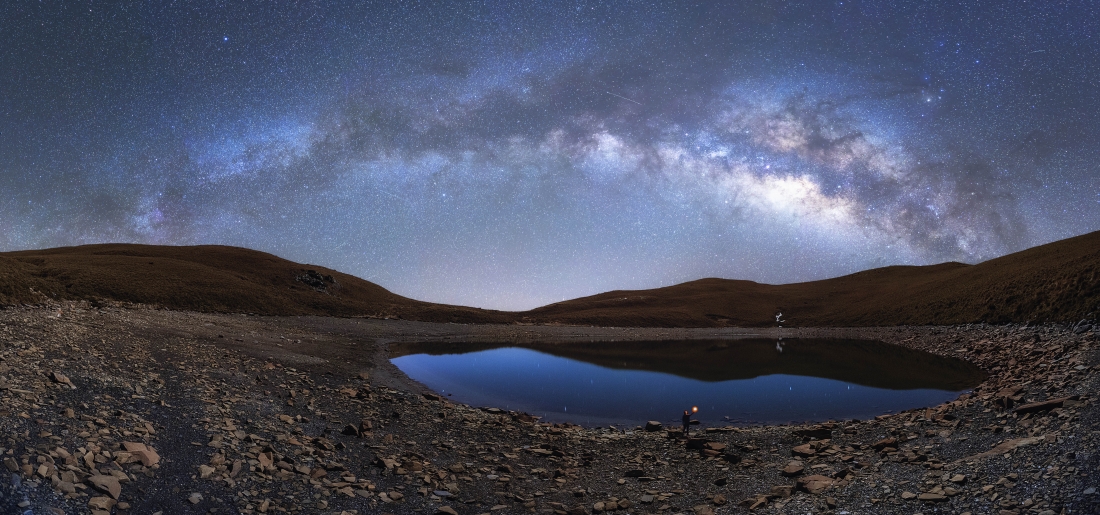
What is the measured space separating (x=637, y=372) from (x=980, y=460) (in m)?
25.6

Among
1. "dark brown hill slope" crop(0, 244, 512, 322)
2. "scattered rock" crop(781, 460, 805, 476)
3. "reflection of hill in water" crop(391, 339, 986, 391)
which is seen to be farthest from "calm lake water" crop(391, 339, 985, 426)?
"dark brown hill slope" crop(0, 244, 512, 322)

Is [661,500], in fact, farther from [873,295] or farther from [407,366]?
[873,295]

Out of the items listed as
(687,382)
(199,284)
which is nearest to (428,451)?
(687,382)

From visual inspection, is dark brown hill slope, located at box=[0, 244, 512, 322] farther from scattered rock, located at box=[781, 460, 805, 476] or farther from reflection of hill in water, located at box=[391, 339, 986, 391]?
scattered rock, located at box=[781, 460, 805, 476]

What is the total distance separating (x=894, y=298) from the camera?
96000 mm

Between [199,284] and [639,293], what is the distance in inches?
4452

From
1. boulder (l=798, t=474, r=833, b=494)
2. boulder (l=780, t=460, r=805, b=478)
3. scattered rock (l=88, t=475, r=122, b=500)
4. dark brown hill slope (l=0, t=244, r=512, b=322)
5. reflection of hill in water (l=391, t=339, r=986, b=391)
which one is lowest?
reflection of hill in water (l=391, t=339, r=986, b=391)

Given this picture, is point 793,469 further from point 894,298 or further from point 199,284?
point 894,298

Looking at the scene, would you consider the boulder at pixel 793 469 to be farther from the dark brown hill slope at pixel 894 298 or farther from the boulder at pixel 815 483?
the dark brown hill slope at pixel 894 298

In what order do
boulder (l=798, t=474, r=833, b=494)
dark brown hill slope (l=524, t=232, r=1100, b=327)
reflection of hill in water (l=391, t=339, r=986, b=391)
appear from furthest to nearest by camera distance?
dark brown hill slope (l=524, t=232, r=1100, b=327) → reflection of hill in water (l=391, t=339, r=986, b=391) → boulder (l=798, t=474, r=833, b=494)

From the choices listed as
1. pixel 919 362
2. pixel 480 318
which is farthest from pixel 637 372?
pixel 480 318

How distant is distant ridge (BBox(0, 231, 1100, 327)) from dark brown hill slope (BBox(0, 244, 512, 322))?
19 centimetres

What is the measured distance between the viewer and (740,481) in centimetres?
1195

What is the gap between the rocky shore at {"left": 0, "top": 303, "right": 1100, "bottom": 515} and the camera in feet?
28.7
